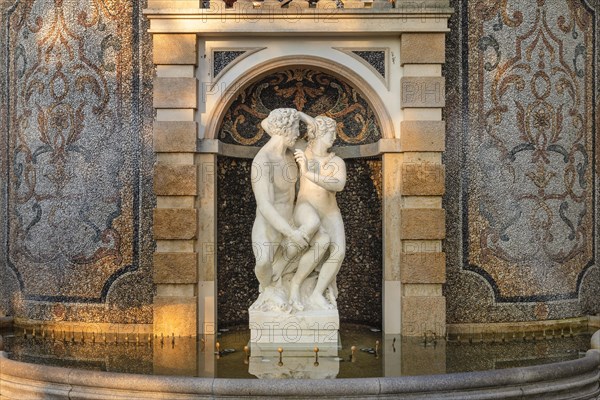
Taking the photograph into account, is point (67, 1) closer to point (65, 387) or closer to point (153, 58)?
point (153, 58)

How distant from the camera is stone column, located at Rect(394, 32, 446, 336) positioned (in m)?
8.46

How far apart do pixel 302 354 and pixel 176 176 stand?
98.4 inches

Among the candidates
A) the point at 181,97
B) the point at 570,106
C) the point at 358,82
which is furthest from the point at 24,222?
the point at 570,106

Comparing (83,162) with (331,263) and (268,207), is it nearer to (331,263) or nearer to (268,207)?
(268,207)

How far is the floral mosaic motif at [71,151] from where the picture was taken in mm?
8789

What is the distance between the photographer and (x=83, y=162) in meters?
8.84

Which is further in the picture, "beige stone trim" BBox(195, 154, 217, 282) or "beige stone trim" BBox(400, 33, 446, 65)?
"beige stone trim" BBox(195, 154, 217, 282)

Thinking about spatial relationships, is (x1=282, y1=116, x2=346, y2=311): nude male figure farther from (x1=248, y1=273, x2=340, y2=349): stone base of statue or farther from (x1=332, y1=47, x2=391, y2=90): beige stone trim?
(x1=332, y1=47, x2=391, y2=90): beige stone trim

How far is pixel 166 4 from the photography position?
8.41 m

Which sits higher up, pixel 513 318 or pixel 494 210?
pixel 494 210

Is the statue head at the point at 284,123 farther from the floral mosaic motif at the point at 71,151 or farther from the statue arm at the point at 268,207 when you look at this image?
the floral mosaic motif at the point at 71,151

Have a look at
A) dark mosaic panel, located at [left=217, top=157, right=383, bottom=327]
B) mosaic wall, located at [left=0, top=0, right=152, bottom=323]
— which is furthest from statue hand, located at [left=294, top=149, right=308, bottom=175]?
mosaic wall, located at [left=0, top=0, right=152, bottom=323]

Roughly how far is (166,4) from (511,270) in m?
4.78

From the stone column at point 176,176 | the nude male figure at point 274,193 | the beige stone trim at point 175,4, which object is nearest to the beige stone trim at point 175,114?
the stone column at point 176,176
